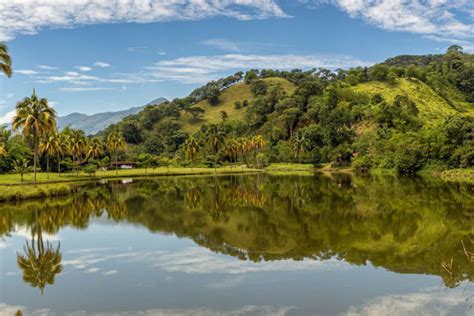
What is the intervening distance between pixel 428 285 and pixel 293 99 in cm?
16288

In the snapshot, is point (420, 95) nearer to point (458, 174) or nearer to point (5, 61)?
point (458, 174)

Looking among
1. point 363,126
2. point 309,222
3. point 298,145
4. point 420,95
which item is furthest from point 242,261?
point 420,95

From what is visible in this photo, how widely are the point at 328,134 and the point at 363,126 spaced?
497 inches

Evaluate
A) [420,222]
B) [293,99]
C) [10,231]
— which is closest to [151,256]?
[10,231]

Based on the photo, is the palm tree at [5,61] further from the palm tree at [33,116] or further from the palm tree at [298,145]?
the palm tree at [298,145]

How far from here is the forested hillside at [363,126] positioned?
336 ft

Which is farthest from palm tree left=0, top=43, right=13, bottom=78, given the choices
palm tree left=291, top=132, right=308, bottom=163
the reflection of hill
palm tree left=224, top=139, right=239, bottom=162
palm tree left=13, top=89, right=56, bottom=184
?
palm tree left=291, top=132, right=308, bottom=163

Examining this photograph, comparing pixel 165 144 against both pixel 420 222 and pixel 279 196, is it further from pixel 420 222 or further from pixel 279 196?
pixel 420 222

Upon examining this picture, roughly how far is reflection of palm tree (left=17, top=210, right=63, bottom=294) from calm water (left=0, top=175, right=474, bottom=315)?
0.22ft

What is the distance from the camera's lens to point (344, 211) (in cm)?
3800

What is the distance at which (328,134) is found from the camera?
145 m

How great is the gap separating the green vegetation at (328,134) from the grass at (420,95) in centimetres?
40

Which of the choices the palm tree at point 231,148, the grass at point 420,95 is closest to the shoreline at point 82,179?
the palm tree at point 231,148

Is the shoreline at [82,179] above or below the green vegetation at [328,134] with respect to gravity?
below
